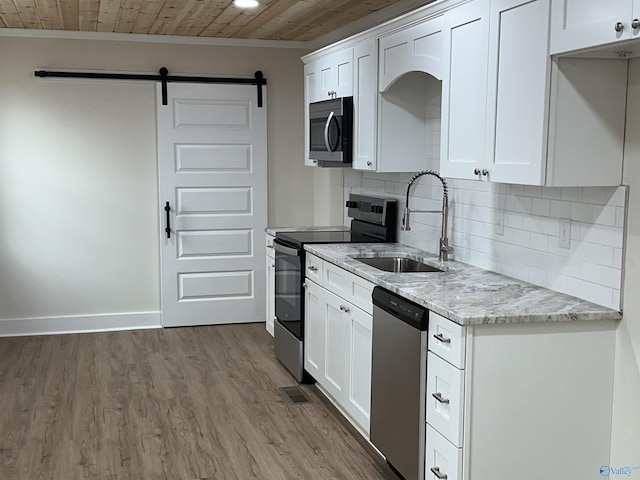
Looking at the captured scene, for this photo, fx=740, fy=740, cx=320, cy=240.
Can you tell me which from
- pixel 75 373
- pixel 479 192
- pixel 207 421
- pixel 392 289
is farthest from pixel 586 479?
pixel 75 373

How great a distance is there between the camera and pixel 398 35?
4.03 m

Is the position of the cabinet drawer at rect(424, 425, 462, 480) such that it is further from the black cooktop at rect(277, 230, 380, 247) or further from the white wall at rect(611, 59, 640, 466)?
the black cooktop at rect(277, 230, 380, 247)

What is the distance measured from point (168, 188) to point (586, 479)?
444 centimetres

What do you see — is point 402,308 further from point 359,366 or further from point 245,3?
point 245,3

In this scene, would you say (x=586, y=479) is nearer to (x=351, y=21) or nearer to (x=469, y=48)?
(x=469, y=48)

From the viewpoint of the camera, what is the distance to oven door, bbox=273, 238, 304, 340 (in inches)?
189

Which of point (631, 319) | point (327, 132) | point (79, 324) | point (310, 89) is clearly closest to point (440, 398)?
point (631, 319)

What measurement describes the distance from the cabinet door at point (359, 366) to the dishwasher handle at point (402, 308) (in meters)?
0.23

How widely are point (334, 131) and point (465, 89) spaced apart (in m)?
1.66

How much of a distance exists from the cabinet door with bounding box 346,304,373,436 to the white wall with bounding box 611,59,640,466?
3.96 feet

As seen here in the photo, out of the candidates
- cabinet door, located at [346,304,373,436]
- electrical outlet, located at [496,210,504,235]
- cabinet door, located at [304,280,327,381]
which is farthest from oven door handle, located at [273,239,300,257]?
electrical outlet, located at [496,210,504,235]

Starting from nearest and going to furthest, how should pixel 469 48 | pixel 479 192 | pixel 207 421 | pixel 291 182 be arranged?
pixel 469 48 < pixel 479 192 < pixel 207 421 < pixel 291 182

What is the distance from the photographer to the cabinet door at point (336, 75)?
4.75m

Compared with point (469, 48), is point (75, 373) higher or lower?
lower
